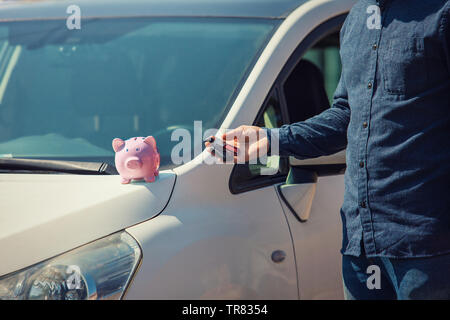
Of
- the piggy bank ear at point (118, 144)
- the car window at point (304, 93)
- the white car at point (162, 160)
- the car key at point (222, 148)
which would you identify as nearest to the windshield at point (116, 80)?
the white car at point (162, 160)

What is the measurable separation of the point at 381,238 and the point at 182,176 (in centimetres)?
71

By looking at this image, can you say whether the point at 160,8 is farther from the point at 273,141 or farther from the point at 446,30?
the point at 446,30

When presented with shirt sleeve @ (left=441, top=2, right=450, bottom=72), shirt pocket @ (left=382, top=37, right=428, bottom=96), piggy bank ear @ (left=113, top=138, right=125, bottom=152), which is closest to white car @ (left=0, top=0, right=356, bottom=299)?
piggy bank ear @ (left=113, top=138, right=125, bottom=152)

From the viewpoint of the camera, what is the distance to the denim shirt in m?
1.56

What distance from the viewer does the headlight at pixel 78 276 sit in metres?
1.72

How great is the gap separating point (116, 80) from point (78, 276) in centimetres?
125

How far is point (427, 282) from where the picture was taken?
1547 millimetres

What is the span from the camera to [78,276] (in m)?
1.73

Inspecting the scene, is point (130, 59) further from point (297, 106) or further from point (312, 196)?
point (312, 196)

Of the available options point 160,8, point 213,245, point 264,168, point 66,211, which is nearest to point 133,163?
point 66,211

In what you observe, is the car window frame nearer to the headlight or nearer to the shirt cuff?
the shirt cuff

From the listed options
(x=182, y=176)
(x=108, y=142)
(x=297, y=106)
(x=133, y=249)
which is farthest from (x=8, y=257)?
(x=297, y=106)

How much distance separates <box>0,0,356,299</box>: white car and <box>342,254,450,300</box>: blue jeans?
0.44 metres
